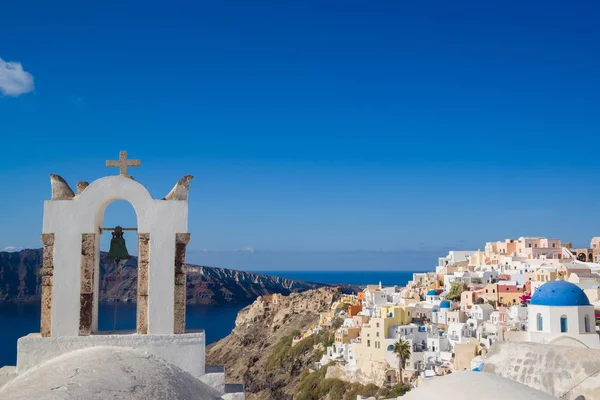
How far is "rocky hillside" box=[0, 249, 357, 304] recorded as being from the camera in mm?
97438

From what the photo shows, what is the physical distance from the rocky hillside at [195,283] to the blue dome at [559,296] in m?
59.3

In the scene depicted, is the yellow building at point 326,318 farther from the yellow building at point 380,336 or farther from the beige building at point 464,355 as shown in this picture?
the beige building at point 464,355

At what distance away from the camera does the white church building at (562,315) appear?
17.8 metres

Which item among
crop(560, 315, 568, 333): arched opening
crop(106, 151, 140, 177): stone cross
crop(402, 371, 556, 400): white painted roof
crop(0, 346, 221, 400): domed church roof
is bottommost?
crop(560, 315, 568, 333): arched opening

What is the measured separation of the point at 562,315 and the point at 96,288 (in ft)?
51.4

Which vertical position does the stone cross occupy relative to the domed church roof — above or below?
above

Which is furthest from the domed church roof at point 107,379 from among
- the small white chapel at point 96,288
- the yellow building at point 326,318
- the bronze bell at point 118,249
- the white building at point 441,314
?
the yellow building at point 326,318

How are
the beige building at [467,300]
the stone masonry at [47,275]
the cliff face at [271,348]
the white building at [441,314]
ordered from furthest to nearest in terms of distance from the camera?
the cliff face at [271,348]
the beige building at [467,300]
the white building at [441,314]
the stone masonry at [47,275]

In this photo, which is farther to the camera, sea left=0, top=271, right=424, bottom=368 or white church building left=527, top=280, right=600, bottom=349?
sea left=0, top=271, right=424, bottom=368

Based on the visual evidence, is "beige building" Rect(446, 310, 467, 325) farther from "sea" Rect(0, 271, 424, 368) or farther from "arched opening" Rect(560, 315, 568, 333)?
"arched opening" Rect(560, 315, 568, 333)

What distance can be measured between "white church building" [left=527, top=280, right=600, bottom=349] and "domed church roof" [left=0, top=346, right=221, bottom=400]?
1452 cm

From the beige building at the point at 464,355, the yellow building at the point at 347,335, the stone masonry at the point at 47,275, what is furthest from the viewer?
the yellow building at the point at 347,335

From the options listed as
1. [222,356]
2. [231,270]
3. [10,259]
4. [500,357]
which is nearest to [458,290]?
[222,356]

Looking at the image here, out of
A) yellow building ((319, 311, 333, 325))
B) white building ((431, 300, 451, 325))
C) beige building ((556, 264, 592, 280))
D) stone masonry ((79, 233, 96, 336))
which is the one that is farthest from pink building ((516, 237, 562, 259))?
stone masonry ((79, 233, 96, 336))
